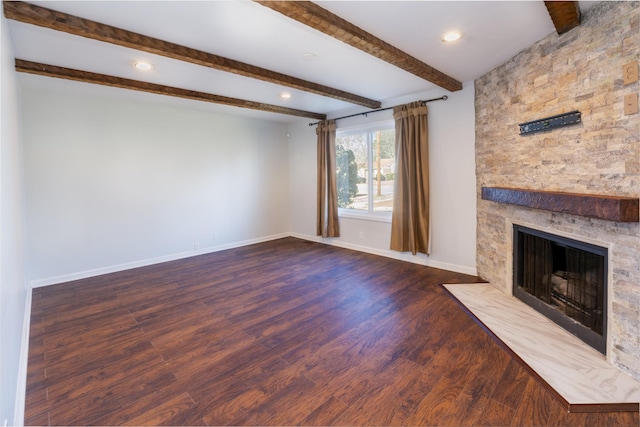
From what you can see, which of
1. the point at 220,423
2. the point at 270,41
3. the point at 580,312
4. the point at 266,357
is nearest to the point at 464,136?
the point at 580,312

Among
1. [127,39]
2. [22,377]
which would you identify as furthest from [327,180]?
[22,377]

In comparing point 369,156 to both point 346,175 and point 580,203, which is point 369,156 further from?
point 580,203

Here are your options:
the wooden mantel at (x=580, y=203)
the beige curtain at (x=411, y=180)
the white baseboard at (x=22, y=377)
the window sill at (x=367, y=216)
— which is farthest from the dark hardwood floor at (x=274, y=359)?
the window sill at (x=367, y=216)

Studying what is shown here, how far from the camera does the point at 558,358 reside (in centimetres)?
221

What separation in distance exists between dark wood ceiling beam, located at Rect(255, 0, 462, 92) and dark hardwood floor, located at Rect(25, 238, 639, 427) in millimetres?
2394

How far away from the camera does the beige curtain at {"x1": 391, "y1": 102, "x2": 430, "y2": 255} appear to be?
4.37 m

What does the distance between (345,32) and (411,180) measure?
2602 millimetres

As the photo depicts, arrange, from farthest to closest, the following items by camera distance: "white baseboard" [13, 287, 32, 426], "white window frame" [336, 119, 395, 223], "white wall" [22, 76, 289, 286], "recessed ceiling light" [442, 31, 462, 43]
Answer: "white window frame" [336, 119, 395, 223] → "white wall" [22, 76, 289, 286] → "recessed ceiling light" [442, 31, 462, 43] → "white baseboard" [13, 287, 32, 426]

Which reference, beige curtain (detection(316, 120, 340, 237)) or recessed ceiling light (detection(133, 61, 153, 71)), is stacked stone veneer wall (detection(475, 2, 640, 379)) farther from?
recessed ceiling light (detection(133, 61, 153, 71))

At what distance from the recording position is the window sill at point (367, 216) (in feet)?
16.9

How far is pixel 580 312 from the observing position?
2.50 meters

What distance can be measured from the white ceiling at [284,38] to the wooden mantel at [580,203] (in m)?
1.34

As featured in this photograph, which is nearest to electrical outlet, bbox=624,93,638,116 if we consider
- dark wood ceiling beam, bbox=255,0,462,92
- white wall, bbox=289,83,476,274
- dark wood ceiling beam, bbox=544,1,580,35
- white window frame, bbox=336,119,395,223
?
dark wood ceiling beam, bbox=544,1,580,35

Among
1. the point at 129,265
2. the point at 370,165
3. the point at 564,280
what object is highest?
the point at 370,165
